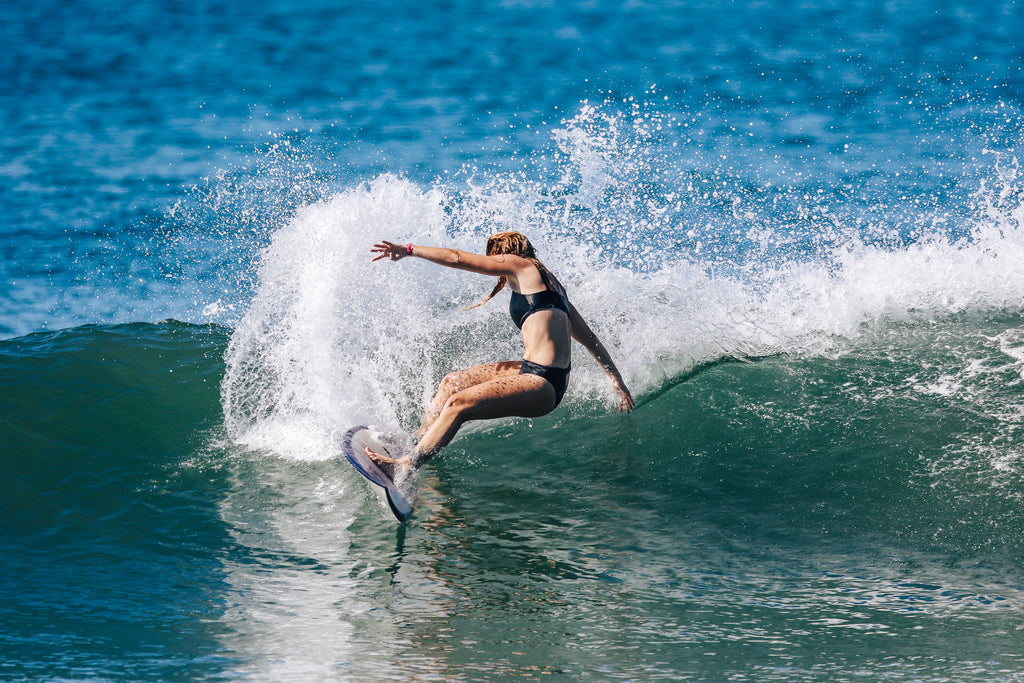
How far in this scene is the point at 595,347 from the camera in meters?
6.14

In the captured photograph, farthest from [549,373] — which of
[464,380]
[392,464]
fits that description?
[392,464]

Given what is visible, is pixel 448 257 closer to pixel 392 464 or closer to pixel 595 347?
pixel 392 464

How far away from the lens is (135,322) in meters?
10.3

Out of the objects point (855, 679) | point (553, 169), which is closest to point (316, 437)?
point (855, 679)

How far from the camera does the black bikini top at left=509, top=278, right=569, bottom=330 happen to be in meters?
5.49

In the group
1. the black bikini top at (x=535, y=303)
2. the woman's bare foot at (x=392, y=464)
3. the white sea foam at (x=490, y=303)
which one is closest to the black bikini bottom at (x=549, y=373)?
the black bikini top at (x=535, y=303)

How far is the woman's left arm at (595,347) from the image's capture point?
6.00 metres

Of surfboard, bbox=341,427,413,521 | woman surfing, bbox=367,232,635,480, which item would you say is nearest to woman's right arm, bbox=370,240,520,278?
woman surfing, bbox=367,232,635,480

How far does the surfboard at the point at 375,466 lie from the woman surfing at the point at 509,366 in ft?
0.26

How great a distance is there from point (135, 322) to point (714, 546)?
793cm

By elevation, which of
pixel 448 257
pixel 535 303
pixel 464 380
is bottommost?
pixel 464 380

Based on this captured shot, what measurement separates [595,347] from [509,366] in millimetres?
788

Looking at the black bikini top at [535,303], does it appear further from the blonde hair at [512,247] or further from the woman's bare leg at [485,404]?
the woman's bare leg at [485,404]

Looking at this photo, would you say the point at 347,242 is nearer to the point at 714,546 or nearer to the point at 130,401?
the point at 130,401
